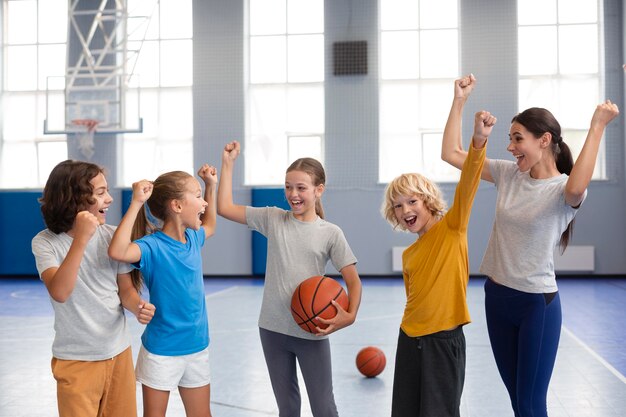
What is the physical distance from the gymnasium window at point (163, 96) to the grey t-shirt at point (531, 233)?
10042 mm

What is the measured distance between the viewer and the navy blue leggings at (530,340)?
8.39ft

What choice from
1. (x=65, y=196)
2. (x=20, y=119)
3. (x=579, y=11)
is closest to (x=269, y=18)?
(x=20, y=119)

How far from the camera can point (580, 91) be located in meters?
11.4

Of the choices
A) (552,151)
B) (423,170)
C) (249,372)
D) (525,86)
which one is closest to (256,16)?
(423,170)

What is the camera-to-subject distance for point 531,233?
2623 millimetres

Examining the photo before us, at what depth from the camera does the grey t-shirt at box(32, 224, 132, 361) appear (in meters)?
2.31

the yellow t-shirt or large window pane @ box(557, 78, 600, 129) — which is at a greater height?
large window pane @ box(557, 78, 600, 129)

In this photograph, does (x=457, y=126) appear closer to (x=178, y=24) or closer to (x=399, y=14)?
(x=399, y=14)

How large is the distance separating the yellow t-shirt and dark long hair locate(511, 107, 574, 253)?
35cm

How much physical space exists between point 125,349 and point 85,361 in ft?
0.56

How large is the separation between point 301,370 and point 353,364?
245cm

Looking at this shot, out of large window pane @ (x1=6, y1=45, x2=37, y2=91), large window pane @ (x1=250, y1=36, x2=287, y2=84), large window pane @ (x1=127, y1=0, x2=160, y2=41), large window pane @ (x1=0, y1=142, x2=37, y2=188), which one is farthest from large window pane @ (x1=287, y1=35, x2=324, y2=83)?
large window pane @ (x1=0, y1=142, x2=37, y2=188)

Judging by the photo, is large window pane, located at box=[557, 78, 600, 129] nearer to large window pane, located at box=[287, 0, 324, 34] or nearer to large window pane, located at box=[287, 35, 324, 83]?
large window pane, located at box=[287, 35, 324, 83]

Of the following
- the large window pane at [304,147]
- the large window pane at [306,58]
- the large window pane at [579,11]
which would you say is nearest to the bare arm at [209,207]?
the large window pane at [304,147]
